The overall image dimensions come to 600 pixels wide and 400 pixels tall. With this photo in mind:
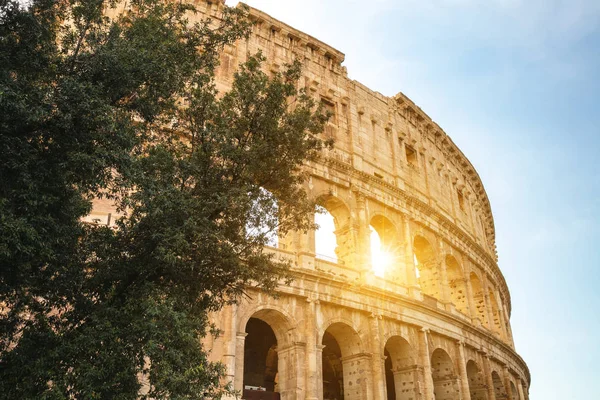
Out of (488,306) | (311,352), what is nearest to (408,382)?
(311,352)

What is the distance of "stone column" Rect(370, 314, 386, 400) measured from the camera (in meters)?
15.4

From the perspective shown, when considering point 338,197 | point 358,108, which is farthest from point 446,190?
point 338,197

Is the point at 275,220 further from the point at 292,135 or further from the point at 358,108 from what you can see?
the point at 358,108

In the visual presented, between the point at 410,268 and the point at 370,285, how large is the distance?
2.94 meters

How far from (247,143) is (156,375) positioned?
15.4ft

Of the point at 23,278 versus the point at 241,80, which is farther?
the point at 241,80

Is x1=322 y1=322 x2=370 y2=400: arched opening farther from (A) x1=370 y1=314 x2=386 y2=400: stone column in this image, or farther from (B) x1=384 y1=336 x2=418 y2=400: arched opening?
(B) x1=384 y1=336 x2=418 y2=400: arched opening

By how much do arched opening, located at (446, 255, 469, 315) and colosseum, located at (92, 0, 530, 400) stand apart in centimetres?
7

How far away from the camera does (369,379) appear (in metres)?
15.6

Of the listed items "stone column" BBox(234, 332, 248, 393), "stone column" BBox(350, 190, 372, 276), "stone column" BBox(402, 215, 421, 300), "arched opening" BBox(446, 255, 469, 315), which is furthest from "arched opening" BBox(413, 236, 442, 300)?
"stone column" BBox(234, 332, 248, 393)

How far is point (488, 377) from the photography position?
21031 millimetres

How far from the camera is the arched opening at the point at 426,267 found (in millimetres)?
20781

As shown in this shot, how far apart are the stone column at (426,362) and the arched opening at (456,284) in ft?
16.5

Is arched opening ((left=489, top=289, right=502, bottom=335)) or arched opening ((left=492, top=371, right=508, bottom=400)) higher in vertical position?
arched opening ((left=489, top=289, right=502, bottom=335))
